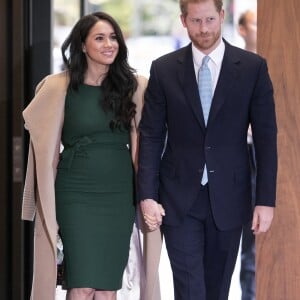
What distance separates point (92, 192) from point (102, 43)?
66 cm

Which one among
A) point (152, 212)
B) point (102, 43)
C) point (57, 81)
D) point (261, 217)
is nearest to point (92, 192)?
point (152, 212)

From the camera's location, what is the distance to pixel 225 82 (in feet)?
8.75

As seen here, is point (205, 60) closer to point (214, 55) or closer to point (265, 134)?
point (214, 55)

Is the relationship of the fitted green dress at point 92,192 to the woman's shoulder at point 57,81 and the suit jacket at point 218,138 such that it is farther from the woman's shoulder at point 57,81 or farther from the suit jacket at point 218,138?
the suit jacket at point 218,138

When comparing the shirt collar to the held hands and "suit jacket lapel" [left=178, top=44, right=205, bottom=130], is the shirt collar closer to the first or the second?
"suit jacket lapel" [left=178, top=44, right=205, bottom=130]

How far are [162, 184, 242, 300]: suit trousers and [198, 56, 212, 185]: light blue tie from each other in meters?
0.16

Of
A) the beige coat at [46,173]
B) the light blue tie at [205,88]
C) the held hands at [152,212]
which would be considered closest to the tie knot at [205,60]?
the light blue tie at [205,88]

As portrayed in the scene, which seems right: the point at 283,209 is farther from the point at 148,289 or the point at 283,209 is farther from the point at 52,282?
the point at 52,282

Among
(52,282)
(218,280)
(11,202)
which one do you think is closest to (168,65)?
(218,280)

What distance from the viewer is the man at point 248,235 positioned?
3.40 meters

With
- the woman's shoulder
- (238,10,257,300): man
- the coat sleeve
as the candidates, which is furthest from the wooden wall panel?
the coat sleeve

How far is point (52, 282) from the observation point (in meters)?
3.11

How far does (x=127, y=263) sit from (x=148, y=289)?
0.52 feet

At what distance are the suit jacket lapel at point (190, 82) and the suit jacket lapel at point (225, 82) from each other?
51 mm
